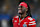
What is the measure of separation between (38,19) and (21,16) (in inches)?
57.5

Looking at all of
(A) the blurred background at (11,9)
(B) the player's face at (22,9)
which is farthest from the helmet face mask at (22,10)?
(A) the blurred background at (11,9)

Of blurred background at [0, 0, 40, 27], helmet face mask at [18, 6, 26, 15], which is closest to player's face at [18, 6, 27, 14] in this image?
helmet face mask at [18, 6, 26, 15]

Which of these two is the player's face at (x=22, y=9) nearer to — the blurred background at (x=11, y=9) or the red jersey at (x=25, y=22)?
the red jersey at (x=25, y=22)

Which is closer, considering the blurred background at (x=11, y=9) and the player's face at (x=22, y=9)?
the player's face at (x=22, y=9)

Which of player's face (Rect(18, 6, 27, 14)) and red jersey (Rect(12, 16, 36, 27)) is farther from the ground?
player's face (Rect(18, 6, 27, 14))

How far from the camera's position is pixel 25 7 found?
1.32m

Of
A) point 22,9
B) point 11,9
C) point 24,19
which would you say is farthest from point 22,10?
point 11,9

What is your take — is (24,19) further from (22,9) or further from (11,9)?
(11,9)

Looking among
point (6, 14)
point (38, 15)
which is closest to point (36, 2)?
point (38, 15)

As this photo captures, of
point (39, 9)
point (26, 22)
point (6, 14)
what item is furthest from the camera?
point (39, 9)

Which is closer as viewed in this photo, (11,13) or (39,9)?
(11,13)

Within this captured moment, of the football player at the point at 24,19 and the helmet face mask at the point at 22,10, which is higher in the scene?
the helmet face mask at the point at 22,10

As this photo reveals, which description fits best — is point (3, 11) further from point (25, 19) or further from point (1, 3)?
point (25, 19)

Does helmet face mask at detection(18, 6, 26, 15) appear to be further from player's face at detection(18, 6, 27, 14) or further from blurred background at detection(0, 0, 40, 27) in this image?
blurred background at detection(0, 0, 40, 27)
